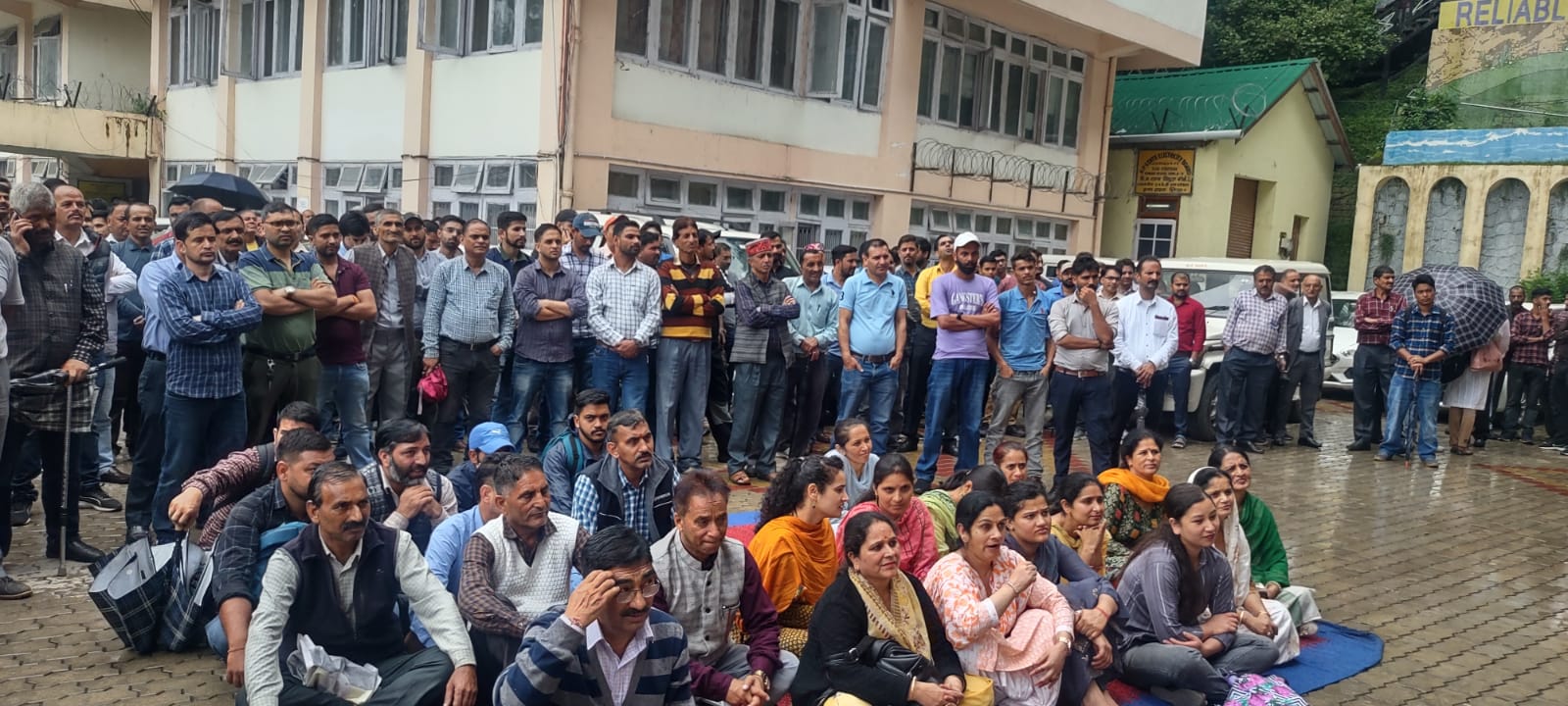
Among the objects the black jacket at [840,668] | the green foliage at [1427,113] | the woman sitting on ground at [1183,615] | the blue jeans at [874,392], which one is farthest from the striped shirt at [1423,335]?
the green foliage at [1427,113]

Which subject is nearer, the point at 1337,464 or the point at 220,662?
the point at 220,662

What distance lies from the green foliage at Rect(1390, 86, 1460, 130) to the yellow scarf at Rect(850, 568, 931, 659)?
24.1 metres

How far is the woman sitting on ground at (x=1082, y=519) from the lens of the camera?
5672mm

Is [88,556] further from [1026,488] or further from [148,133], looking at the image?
[148,133]

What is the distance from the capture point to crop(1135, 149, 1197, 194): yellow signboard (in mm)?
22781

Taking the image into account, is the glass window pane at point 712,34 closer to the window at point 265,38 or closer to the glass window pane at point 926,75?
the glass window pane at point 926,75

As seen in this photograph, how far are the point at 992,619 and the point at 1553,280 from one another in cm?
2044

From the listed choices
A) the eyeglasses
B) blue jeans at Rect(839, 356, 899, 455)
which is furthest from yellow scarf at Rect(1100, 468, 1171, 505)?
the eyeglasses

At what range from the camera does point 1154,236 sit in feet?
76.4

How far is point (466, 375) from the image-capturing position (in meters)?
8.25

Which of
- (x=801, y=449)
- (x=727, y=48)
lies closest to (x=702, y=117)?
(x=727, y=48)

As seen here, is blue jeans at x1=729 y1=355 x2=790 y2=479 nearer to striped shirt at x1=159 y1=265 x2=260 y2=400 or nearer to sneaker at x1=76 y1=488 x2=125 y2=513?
striped shirt at x1=159 y1=265 x2=260 y2=400

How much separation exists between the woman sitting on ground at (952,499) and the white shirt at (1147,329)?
13.0ft

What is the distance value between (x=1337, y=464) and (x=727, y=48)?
28.9ft
